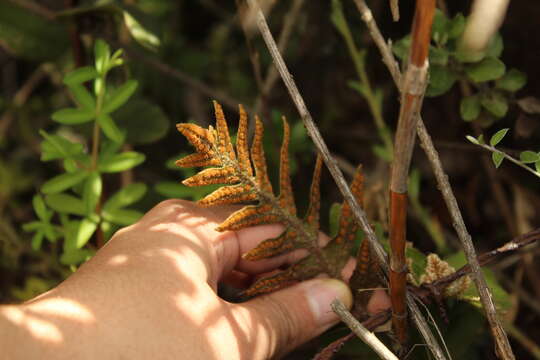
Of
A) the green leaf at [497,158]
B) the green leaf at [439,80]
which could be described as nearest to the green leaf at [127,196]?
the green leaf at [439,80]

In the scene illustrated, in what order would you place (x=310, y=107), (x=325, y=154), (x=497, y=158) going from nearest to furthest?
1. (x=497, y=158)
2. (x=325, y=154)
3. (x=310, y=107)

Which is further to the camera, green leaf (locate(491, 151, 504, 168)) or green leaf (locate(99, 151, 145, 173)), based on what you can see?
green leaf (locate(99, 151, 145, 173))

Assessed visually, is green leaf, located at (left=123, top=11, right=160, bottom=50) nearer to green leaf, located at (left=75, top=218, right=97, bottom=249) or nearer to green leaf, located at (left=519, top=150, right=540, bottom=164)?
green leaf, located at (left=75, top=218, right=97, bottom=249)

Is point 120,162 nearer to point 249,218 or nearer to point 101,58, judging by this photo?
point 101,58

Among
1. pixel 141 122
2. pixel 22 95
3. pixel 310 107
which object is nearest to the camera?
pixel 141 122

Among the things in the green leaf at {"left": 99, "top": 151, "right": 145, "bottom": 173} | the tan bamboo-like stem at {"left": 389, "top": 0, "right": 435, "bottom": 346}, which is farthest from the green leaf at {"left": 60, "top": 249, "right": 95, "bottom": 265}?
the tan bamboo-like stem at {"left": 389, "top": 0, "right": 435, "bottom": 346}

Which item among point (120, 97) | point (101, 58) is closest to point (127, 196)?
point (120, 97)

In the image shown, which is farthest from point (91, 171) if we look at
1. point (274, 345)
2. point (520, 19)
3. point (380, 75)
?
point (520, 19)

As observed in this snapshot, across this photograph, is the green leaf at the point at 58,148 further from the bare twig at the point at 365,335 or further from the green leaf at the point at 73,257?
the bare twig at the point at 365,335
